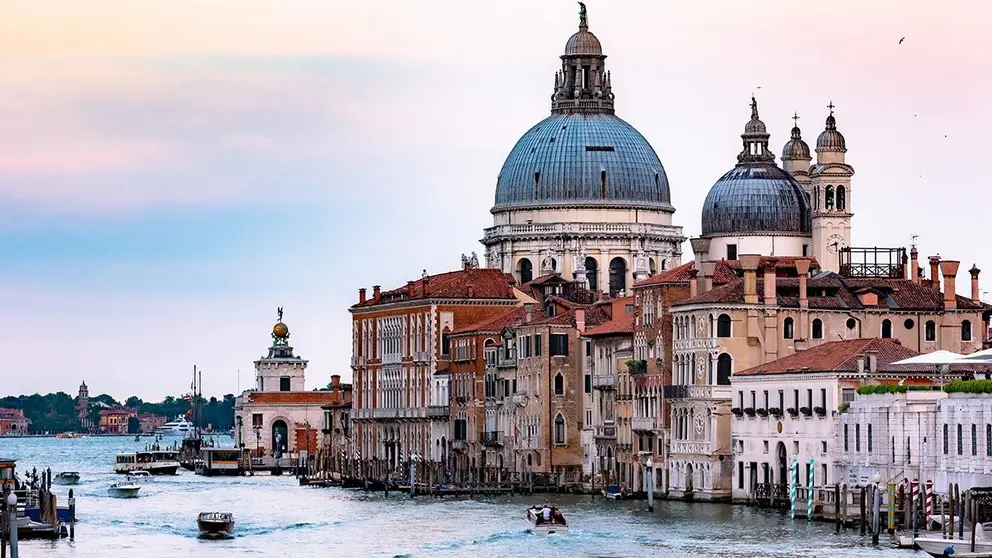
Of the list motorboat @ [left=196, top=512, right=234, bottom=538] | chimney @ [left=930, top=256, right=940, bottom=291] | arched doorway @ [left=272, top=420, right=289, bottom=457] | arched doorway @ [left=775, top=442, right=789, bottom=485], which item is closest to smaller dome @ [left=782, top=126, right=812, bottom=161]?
chimney @ [left=930, top=256, right=940, bottom=291]

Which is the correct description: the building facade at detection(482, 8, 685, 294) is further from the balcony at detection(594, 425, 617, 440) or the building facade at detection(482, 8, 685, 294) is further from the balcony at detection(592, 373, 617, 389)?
the balcony at detection(594, 425, 617, 440)

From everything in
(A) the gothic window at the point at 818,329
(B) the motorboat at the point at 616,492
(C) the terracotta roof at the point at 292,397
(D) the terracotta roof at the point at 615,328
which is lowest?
(B) the motorboat at the point at 616,492

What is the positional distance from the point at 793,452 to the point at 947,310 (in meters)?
12.1

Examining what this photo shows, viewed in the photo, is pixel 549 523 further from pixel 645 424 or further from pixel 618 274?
pixel 618 274

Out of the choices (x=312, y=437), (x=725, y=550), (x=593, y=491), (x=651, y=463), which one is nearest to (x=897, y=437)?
(x=725, y=550)

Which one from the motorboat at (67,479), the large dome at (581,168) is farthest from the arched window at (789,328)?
the large dome at (581,168)

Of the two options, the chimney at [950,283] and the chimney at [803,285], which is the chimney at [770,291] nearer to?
the chimney at [803,285]

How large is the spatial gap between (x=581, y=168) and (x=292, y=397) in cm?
2902

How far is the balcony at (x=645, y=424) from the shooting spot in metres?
101

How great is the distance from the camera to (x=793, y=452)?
9038 cm

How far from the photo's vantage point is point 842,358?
89250 millimetres

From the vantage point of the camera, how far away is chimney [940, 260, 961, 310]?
100 metres

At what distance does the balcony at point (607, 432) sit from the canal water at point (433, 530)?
Result: 298cm

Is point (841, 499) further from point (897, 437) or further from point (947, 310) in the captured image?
point (947, 310)
